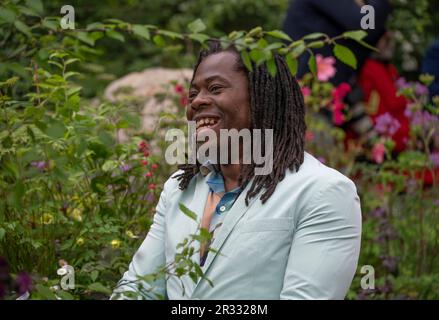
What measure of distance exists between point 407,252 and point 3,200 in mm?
2454

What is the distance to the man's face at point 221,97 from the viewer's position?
125 inches

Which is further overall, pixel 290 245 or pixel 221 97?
pixel 221 97

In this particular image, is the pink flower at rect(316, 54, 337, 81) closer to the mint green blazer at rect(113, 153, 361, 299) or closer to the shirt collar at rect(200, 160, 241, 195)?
the shirt collar at rect(200, 160, 241, 195)

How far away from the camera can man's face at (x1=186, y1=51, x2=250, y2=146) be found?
318cm

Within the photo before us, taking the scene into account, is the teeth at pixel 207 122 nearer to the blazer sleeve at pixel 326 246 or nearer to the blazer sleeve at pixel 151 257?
the blazer sleeve at pixel 151 257

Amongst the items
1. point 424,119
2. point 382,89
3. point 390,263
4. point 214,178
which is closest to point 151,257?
point 214,178

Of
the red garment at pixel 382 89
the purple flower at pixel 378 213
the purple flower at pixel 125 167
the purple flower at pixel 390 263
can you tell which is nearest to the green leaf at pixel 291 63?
the purple flower at pixel 125 167

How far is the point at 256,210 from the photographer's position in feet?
9.96

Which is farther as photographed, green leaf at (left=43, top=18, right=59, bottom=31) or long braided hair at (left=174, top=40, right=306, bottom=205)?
green leaf at (left=43, top=18, right=59, bottom=31)

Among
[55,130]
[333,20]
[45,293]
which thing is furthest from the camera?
[333,20]

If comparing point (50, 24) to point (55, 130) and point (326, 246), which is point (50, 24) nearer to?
point (55, 130)

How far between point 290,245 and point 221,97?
52cm

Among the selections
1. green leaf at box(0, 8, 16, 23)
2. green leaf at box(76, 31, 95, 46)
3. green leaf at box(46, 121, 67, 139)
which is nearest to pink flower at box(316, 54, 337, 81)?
green leaf at box(76, 31, 95, 46)

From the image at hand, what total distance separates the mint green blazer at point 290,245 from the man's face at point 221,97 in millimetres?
278
